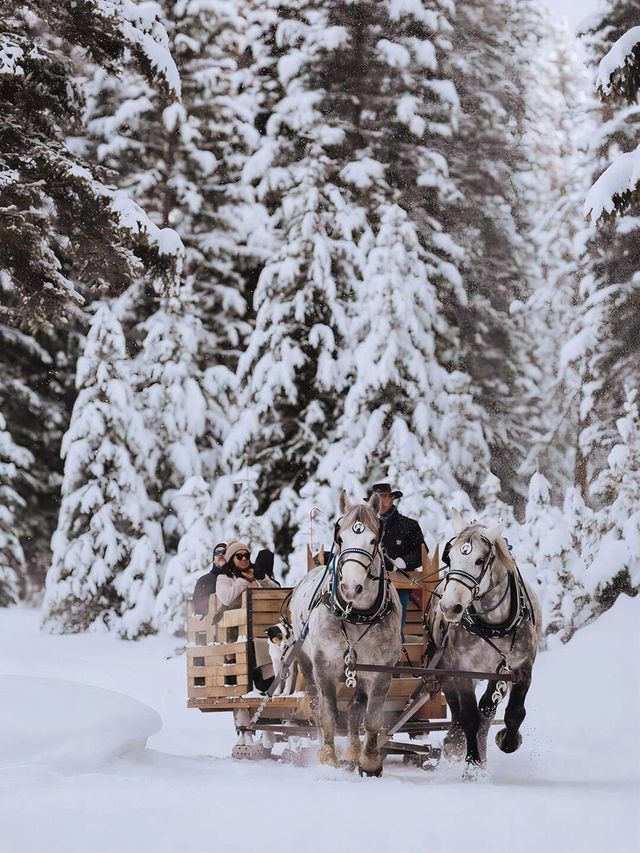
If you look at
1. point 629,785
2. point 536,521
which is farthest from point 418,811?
point 536,521

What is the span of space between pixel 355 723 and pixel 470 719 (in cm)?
100

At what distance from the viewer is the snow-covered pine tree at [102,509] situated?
24469mm

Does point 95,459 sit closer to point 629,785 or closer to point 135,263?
point 135,263

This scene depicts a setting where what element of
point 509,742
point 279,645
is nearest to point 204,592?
point 279,645

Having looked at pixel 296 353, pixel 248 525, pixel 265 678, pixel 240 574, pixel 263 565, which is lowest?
pixel 265 678

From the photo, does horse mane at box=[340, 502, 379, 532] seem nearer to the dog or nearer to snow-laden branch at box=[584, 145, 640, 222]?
the dog

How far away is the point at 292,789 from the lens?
8484mm

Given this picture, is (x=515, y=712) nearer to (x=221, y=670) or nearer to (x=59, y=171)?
(x=221, y=670)

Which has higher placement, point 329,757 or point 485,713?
point 485,713

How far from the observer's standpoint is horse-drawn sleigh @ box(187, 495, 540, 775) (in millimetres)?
9391

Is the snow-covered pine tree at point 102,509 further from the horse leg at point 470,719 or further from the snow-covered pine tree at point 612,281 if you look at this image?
the horse leg at point 470,719

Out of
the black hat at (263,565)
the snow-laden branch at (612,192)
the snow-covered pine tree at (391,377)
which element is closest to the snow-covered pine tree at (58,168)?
the black hat at (263,565)

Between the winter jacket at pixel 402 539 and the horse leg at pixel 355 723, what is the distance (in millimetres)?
1479

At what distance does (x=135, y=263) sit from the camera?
51.1ft
